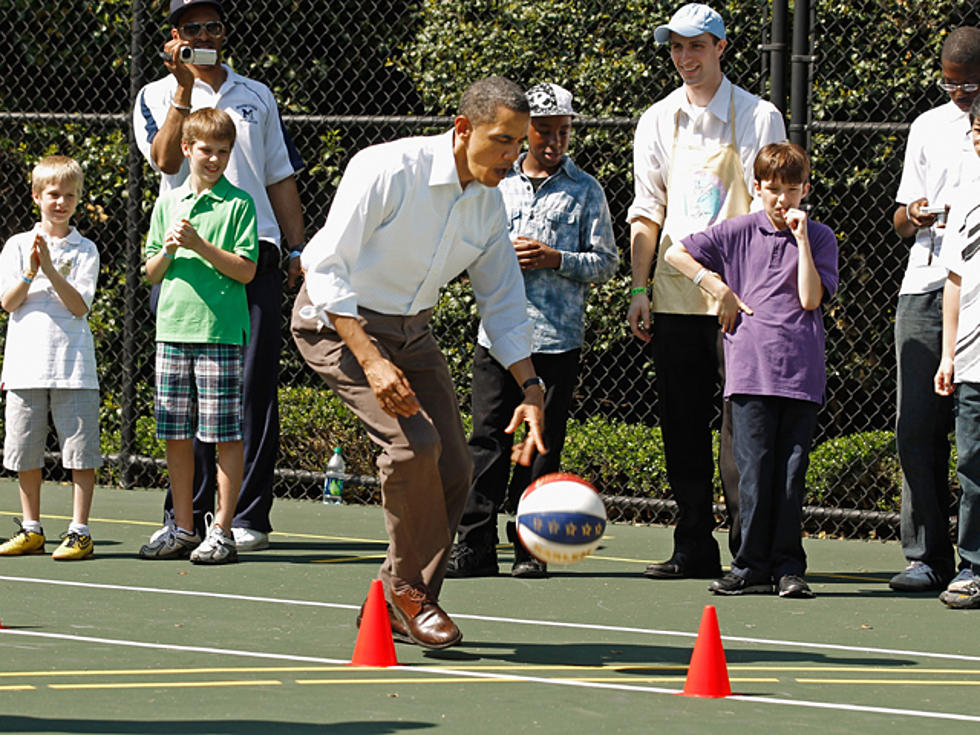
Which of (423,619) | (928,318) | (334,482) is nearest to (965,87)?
(928,318)

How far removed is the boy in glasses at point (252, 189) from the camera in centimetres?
773

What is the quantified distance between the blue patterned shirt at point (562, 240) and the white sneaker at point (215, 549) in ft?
4.93

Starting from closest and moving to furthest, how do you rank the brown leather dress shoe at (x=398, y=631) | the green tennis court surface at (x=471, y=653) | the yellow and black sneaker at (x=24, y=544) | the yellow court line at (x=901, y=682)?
the green tennis court surface at (x=471, y=653) < the yellow court line at (x=901, y=682) < the brown leather dress shoe at (x=398, y=631) < the yellow and black sneaker at (x=24, y=544)

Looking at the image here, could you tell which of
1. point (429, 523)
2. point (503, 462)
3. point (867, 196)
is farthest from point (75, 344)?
point (867, 196)

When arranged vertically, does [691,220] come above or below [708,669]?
above

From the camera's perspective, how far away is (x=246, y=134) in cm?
776

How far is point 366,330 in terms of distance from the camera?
5543 millimetres

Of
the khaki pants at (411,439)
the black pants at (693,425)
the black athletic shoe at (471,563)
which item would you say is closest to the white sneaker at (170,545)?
the black athletic shoe at (471,563)

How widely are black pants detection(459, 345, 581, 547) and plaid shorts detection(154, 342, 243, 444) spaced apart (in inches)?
44.2

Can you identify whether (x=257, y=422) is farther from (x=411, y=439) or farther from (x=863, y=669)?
(x=863, y=669)

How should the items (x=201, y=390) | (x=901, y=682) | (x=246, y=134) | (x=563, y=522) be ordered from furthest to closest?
(x=246, y=134) < (x=201, y=390) < (x=563, y=522) < (x=901, y=682)

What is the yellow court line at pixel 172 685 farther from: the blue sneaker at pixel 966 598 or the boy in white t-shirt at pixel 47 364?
the blue sneaker at pixel 966 598

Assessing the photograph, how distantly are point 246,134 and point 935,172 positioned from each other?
10.6 feet

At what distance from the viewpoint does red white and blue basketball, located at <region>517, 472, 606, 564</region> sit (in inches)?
210
